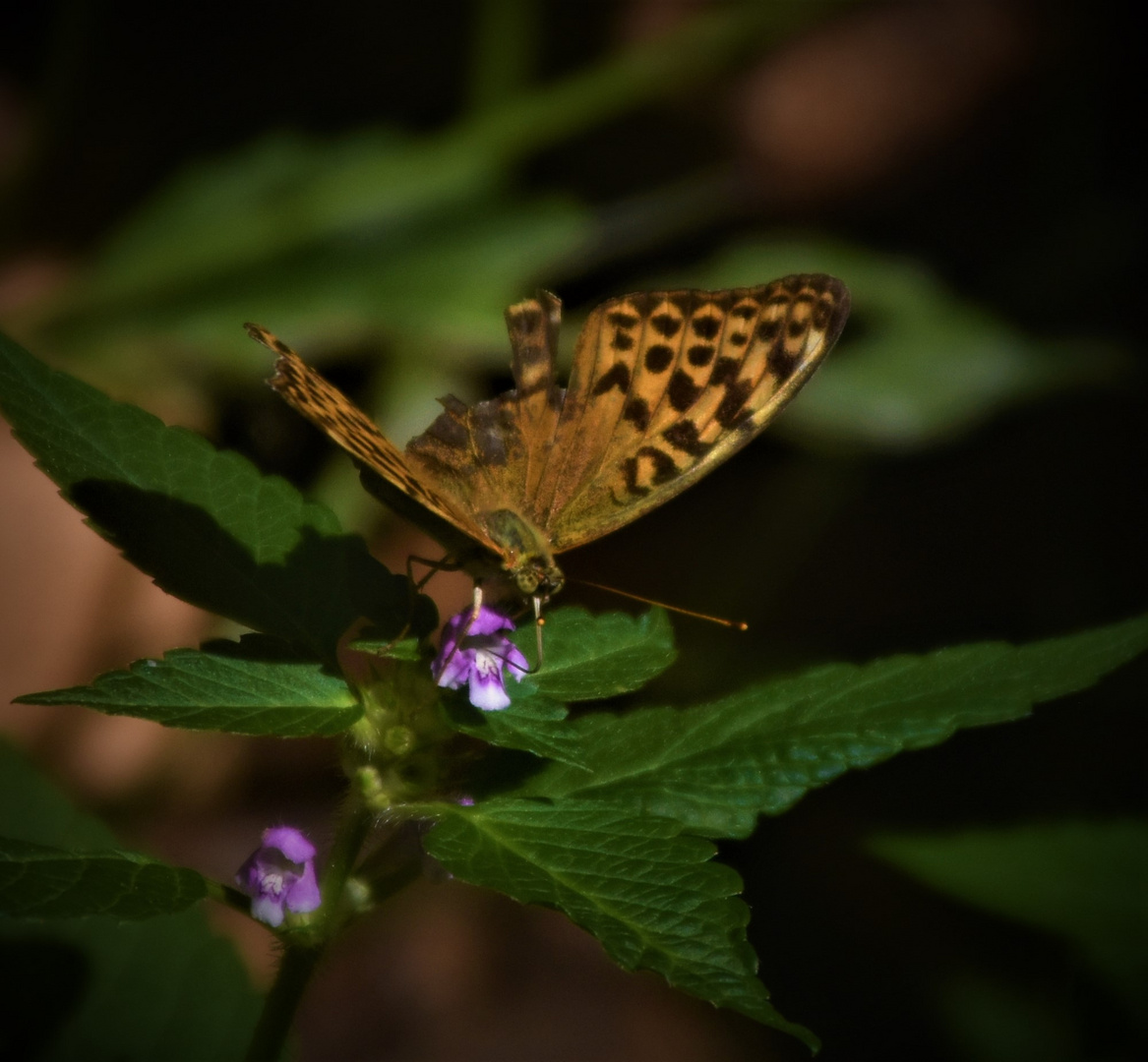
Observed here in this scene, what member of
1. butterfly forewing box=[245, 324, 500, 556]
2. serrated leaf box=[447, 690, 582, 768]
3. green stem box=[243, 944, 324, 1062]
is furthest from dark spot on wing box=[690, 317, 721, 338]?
green stem box=[243, 944, 324, 1062]

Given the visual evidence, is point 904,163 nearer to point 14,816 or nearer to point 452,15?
point 452,15

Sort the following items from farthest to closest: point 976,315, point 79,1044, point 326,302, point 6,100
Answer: point 6,100 < point 976,315 < point 326,302 < point 79,1044

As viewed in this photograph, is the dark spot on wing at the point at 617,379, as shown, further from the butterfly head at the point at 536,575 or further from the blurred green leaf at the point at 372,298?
the blurred green leaf at the point at 372,298

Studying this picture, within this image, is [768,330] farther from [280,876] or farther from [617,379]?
[280,876]

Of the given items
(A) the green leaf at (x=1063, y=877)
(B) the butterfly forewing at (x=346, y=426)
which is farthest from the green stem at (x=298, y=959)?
(A) the green leaf at (x=1063, y=877)

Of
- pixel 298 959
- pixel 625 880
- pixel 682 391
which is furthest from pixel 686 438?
pixel 298 959

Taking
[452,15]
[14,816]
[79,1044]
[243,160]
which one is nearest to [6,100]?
[243,160]

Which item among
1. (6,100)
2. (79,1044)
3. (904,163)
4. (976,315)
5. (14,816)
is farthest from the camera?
(904,163)
